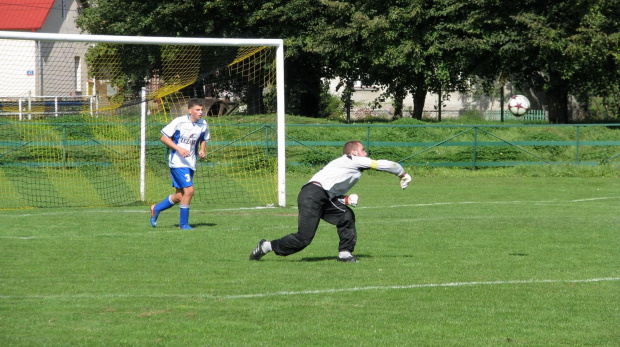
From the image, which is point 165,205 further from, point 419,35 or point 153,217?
point 419,35

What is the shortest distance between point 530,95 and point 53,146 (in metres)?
35.5

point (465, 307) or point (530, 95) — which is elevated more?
point (530, 95)

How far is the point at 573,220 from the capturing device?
13.9 m

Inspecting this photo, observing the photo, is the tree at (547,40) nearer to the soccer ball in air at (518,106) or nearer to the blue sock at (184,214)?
the soccer ball in air at (518,106)

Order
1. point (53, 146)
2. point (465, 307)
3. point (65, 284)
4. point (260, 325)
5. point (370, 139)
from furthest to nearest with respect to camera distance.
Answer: point (370, 139)
point (53, 146)
point (65, 284)
point (465, 307)
point (260, 325)

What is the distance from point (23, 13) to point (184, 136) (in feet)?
123

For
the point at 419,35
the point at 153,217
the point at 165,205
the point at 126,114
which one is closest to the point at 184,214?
the point at 165,205

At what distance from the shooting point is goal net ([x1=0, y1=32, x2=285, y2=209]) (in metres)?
16.8

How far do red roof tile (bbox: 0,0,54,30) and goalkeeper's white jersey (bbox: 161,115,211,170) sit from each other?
116 ft

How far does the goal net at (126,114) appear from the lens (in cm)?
1678

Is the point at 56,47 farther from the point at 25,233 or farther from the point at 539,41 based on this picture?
the point at 539,41

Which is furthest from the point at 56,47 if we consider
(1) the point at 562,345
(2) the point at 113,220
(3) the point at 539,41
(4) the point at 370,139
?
(3) the point at 539,41

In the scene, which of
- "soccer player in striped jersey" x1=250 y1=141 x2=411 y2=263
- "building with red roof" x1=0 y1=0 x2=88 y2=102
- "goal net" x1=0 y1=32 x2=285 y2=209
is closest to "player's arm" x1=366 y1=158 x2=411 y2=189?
"soccer player in striped jersey" x1=250 y1=141 x2=411 y2=263

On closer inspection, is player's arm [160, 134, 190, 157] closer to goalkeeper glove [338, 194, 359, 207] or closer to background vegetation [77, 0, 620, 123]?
goalkeeper glove [338, 194, 359, 207]
